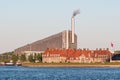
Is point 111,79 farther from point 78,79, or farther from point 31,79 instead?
point 31,79

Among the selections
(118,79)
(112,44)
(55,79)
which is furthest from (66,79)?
(112,44)

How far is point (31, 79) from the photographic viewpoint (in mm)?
103625

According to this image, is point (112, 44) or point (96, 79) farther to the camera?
point (112, 44)

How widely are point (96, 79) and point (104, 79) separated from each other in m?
1.78

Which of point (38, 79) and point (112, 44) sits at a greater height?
point (112, 44)

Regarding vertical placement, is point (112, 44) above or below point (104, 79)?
above

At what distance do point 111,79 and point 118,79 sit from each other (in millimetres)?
1713

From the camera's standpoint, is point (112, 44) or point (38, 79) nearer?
point (38, 79)

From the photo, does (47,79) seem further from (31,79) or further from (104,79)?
(104,79)

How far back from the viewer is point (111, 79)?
10288cm

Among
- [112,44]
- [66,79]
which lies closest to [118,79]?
[66,79]

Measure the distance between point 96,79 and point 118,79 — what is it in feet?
12.5

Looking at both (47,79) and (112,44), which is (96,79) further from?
(112,44)

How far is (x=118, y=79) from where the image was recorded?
102 metres
